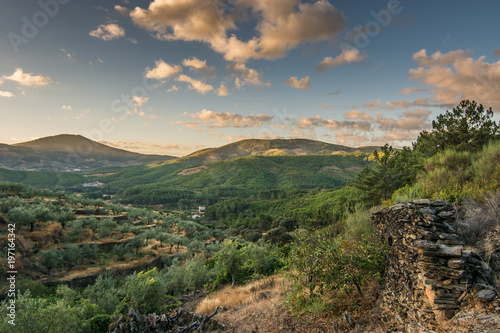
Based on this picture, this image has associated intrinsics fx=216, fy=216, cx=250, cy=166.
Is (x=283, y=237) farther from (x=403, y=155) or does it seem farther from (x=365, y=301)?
(x=365, y=301)

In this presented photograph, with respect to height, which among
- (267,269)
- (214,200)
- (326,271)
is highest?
(326,271)

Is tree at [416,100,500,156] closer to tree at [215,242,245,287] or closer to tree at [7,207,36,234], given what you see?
tree at [215,242,245,287]

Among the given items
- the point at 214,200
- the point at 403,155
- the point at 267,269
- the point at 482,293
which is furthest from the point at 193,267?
the point at 214,200

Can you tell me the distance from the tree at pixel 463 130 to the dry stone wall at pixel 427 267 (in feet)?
49.4

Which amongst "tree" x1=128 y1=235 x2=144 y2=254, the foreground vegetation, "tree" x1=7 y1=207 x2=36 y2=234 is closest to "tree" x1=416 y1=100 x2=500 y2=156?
the foreground vegetation

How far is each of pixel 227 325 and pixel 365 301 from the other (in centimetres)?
481

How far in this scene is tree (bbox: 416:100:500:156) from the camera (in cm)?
1700

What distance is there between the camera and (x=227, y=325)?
784 centimetres

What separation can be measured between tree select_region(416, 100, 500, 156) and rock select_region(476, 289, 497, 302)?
647 inches

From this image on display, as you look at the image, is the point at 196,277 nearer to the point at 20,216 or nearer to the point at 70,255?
the point at 70,255

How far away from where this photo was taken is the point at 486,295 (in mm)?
4145

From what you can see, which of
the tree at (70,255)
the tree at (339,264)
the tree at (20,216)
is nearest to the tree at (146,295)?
the tree at (339,264)

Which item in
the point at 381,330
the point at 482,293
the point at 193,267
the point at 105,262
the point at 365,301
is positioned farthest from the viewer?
the point at 105,262

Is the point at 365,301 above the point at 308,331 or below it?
above
